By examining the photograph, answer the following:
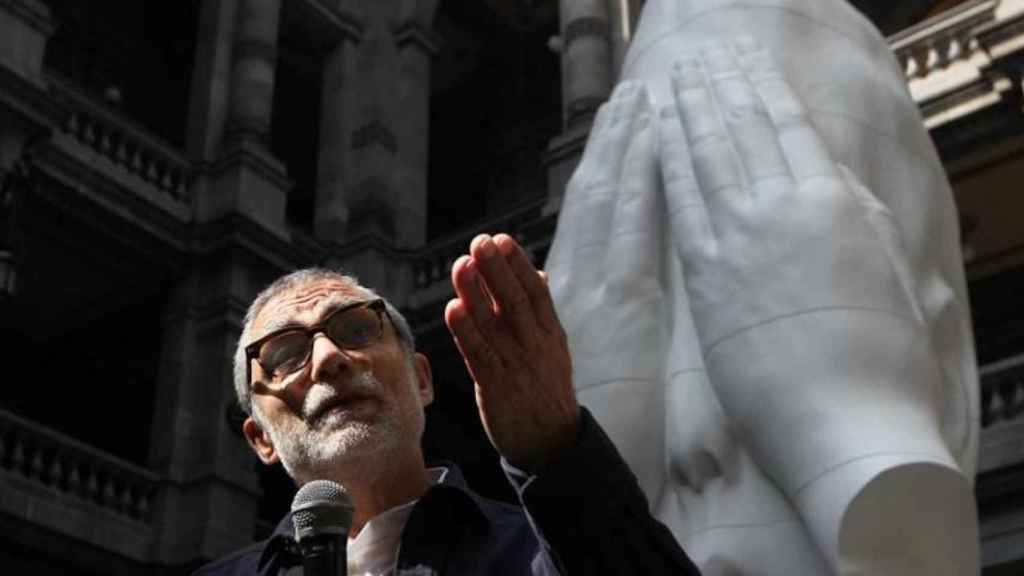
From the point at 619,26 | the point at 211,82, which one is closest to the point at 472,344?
the point at 619,26

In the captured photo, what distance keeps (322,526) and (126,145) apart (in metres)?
13.3

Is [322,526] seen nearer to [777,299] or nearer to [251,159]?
[777,299]

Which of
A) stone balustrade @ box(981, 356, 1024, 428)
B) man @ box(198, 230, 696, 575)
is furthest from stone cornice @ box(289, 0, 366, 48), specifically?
man @ box(198, 230, 696, 575)

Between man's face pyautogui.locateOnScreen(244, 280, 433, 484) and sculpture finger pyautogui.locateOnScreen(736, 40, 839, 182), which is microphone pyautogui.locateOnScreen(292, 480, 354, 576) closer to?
man's face pyautogui.locateOnScreen(244, 280, 433, 484)

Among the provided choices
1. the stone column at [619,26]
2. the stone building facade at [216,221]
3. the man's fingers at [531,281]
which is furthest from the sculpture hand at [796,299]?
the stone column at [619,26]

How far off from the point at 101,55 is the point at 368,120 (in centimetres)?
367

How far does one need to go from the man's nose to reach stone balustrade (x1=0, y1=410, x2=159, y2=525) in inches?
403

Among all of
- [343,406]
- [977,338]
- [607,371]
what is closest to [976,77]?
[977,338]

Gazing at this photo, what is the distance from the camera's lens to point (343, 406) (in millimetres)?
1786

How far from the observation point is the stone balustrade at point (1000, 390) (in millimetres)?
10867

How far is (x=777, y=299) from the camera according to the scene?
2881 millimetres

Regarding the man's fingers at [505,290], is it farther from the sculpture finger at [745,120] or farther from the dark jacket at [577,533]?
the sculpture finger at [745,120]

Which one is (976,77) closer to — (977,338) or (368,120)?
(977,338)

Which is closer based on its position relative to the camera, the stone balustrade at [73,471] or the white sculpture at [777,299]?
the white sculpture at [777,299]
